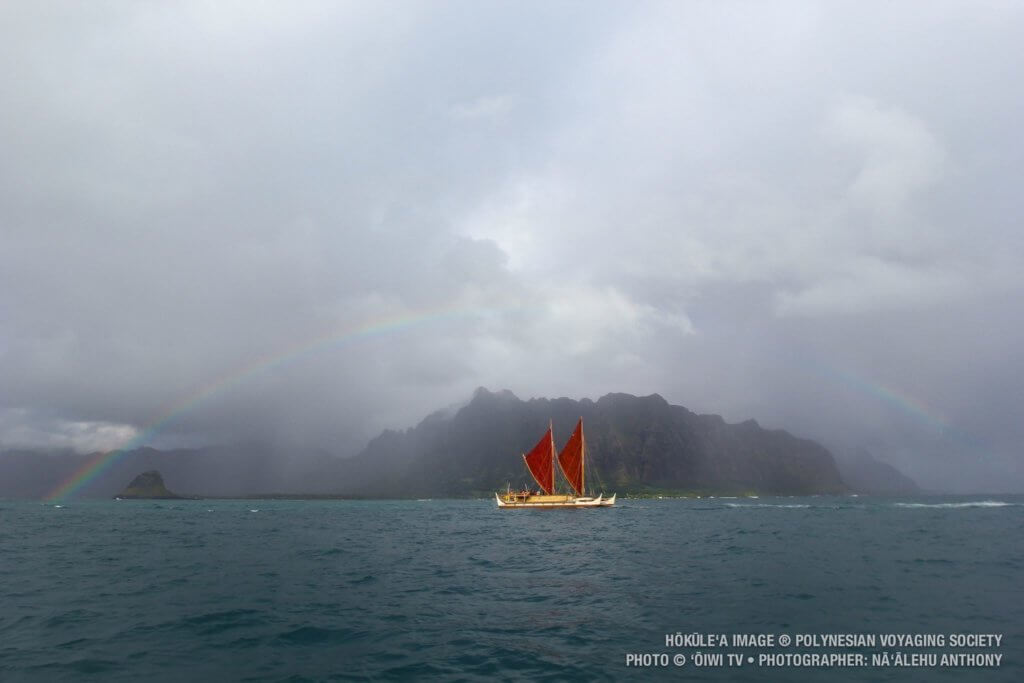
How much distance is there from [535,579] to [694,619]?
14.0 metres

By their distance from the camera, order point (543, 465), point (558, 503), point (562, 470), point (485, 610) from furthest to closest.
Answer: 1. point (543, 465)
2. point (558, 503)
3. point (562, 470)
4. point (485, 610)

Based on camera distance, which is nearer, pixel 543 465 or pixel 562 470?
pixel 562 470

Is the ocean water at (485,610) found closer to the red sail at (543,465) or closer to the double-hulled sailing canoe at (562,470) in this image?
the double-hulled sailing canoe at (562,470)

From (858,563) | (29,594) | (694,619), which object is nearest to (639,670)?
(694,619)

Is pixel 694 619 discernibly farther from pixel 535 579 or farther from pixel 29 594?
pixel 29 594

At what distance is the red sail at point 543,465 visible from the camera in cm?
16912

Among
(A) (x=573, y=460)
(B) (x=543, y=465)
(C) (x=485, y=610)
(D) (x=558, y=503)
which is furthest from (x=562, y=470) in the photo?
(C) (x=485, y=610)

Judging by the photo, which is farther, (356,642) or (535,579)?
(535,579)

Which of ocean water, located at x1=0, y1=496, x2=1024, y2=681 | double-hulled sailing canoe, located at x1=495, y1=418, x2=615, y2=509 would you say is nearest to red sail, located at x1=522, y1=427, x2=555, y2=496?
double-hulled sailing canoe, located at x1=495, y1=418, x2=615, y2=509

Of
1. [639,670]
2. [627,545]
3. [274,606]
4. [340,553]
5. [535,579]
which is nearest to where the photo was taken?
[639,670]

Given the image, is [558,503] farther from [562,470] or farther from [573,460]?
[573,460]

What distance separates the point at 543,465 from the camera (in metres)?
172

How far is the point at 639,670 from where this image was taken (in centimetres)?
1869

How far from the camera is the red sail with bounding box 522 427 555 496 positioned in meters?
169
